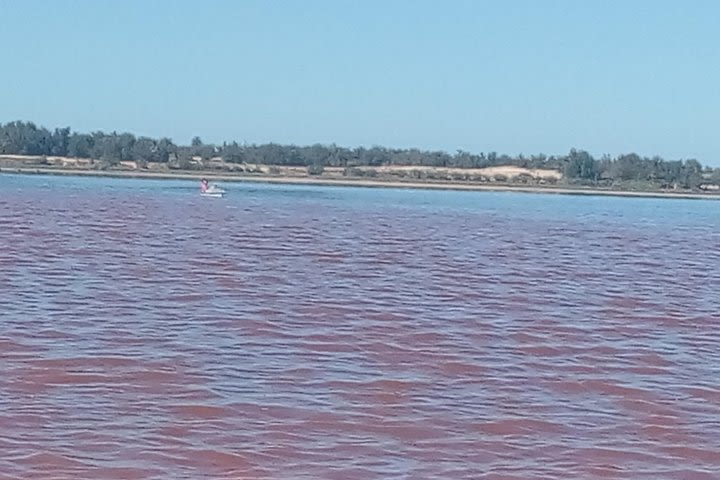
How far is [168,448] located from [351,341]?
416 cm

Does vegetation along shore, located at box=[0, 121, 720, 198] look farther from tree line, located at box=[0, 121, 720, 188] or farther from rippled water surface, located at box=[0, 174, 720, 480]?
rippled water surface, located at box=[0, 174, 720, 480]

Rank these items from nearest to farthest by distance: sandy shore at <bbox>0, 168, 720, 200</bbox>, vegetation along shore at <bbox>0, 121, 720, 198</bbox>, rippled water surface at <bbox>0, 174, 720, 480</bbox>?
rippled water surface at <bbox>0, 174, 720, 480</bbox>
sandy shore at <bbox>0, 168, 720, 200</bbox>
vegetation along shore at <bbox>0, 121, 720, 198</bbox>

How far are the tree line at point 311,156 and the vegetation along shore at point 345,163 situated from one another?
104 millimetres

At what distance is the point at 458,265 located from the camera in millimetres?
20047

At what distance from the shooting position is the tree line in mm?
129625

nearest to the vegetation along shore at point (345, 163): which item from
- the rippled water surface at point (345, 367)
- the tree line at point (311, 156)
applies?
the tree line at point (311, 156)

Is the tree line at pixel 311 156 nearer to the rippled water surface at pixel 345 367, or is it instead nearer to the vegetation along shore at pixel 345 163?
the vegetation along shore at pixel 345 163

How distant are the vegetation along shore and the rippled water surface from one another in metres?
92.1

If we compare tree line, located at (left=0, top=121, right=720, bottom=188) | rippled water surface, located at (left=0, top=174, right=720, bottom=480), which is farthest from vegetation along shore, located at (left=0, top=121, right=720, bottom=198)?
rippled water surface, located at (left=0, top=174, right=720, bottom=480)

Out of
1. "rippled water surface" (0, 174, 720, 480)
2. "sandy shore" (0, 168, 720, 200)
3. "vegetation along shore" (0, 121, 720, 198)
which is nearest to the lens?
"rippled water surface" (0, 174, 720, 480)

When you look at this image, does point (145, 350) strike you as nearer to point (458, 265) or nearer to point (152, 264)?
point (152, 264)

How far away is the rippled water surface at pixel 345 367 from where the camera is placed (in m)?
7.38

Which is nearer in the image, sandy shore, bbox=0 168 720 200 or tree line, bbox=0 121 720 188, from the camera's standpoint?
sandy shore, bbox=0 168 720 200

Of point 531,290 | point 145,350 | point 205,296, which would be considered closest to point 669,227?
point 531,290
